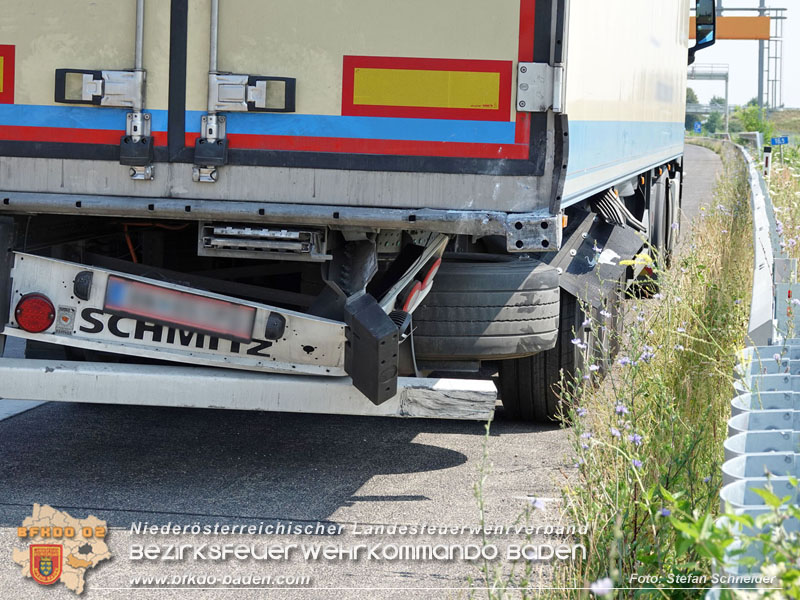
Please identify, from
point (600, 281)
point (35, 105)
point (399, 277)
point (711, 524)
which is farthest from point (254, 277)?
point (711, 524)

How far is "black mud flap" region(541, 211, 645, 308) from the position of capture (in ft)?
20.6

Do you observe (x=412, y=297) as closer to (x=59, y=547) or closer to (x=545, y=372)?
(x=545, y=372)

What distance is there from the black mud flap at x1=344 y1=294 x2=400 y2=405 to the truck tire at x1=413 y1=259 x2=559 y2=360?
666 mm

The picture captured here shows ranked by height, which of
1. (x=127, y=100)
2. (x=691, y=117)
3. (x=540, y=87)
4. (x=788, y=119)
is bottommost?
(x=127, y=100)

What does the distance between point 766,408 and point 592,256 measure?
3.63 m

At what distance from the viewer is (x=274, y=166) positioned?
4727 mm

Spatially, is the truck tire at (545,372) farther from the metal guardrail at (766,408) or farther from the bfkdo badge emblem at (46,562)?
the bfkdo badge emblem at (46,562)

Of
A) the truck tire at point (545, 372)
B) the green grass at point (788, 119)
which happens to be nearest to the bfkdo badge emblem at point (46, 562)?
the truck tire at point (545, 372)

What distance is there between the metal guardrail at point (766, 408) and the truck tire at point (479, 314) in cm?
127

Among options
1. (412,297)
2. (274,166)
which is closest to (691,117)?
(412,297)

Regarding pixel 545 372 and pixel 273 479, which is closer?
pixel 273 479

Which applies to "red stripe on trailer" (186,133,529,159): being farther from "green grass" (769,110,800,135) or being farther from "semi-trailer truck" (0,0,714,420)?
"green grass" (769,110,800,135)

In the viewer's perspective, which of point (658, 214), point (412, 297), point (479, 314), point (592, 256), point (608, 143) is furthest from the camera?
point (658, 214)

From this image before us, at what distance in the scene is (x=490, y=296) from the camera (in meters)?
5.39
